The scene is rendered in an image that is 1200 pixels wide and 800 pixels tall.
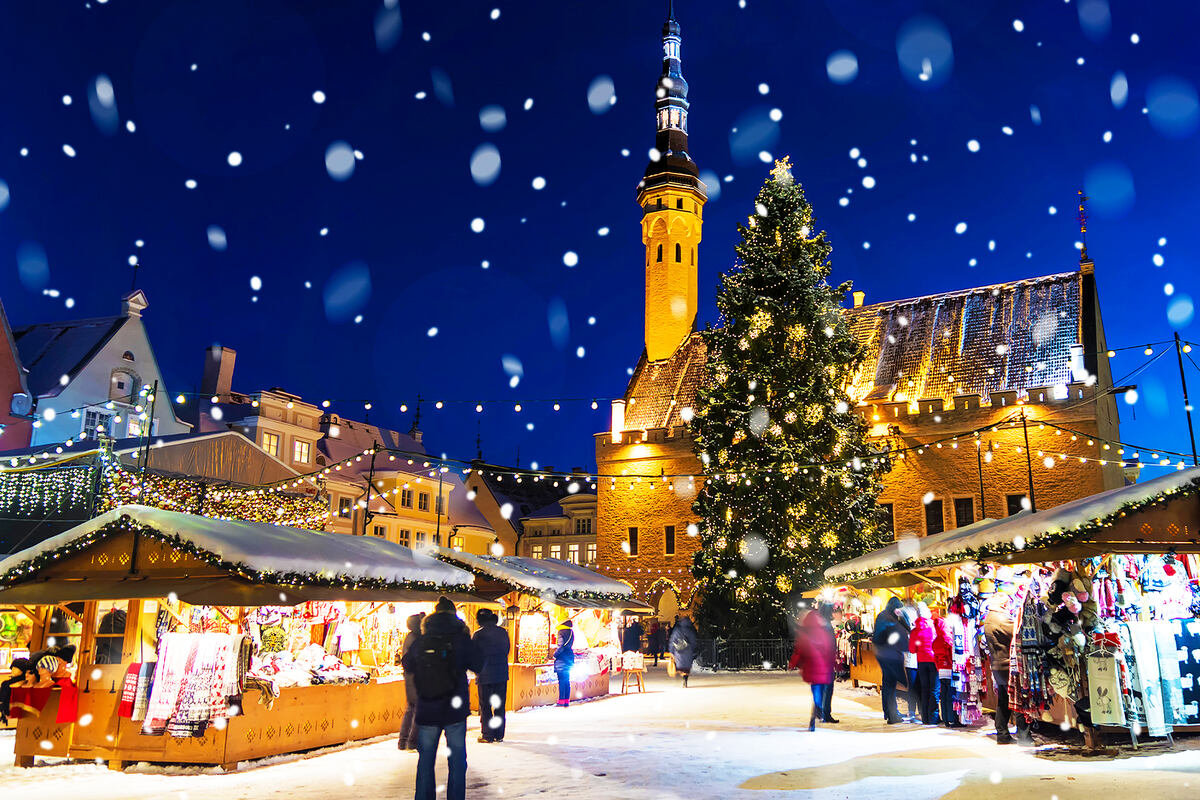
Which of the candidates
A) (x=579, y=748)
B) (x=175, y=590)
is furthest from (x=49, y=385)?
(x=579, y=748)

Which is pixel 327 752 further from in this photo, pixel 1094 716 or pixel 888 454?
pixel 888 454

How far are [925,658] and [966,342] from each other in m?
26.5

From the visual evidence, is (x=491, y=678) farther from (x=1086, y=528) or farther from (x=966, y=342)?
(x=966, y=342)

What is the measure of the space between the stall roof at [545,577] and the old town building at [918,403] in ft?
31.0

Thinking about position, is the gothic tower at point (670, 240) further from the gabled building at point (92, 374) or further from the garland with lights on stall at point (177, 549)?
the garland with lights on stall at point (177, 549)

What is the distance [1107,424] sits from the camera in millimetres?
33219

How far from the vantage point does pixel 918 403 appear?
3453 cm

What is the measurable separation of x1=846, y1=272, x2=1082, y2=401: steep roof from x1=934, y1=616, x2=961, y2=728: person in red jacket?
21496mm

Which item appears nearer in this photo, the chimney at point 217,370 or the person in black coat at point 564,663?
the person in black coat at point 564,663

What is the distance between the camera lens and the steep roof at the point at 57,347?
3086 cm

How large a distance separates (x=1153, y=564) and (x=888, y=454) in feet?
63.3

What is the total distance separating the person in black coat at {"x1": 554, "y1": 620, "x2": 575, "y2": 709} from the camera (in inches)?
672

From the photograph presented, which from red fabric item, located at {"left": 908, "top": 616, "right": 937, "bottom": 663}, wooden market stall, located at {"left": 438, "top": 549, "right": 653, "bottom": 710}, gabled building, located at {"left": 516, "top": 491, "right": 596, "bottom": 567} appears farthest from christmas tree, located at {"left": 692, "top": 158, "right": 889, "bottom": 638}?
gabled building, located at {"left": 516, "top": 491, "right": 596, "bottom": 567}

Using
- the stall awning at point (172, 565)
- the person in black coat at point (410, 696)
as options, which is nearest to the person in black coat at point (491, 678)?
the stall awning at point (172, 565)
